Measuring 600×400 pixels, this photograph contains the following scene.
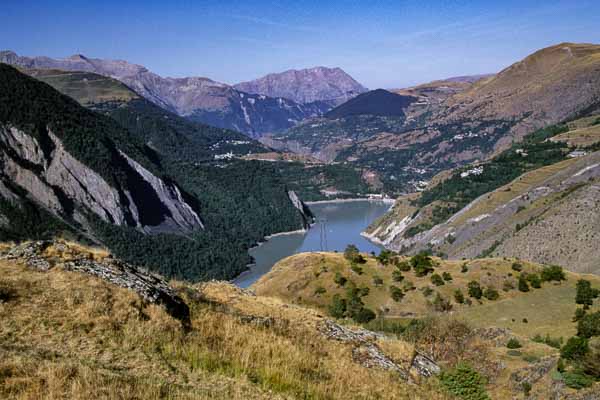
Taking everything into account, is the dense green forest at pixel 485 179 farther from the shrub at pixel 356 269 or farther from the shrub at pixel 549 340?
the shrub at pixel 549 340

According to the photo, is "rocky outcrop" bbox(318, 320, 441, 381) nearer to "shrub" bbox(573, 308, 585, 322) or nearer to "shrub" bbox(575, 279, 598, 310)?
"shrub" bbox(573, 308, 585, 322)

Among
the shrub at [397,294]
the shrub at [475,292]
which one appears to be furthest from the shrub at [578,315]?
the shrub at [397,294]

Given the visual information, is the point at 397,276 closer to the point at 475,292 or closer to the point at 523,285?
the point at 475,292

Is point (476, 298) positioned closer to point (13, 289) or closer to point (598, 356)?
point (598, 356)

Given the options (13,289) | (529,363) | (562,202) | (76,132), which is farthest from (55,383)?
(76,132)

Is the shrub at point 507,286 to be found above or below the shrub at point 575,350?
below

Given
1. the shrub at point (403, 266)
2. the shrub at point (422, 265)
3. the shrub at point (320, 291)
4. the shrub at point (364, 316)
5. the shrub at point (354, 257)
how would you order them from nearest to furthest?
the shrub at point (364, 316) < the shrub at point (320, 291) < the shrub at point (422, 265) < the shrub at point (403, 266) < the shrub at point (354, 257)

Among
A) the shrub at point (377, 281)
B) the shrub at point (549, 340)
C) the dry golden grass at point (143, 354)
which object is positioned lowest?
the shrub at point (377, 281)

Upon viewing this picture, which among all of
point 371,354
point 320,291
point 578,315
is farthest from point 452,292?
point 371,354
